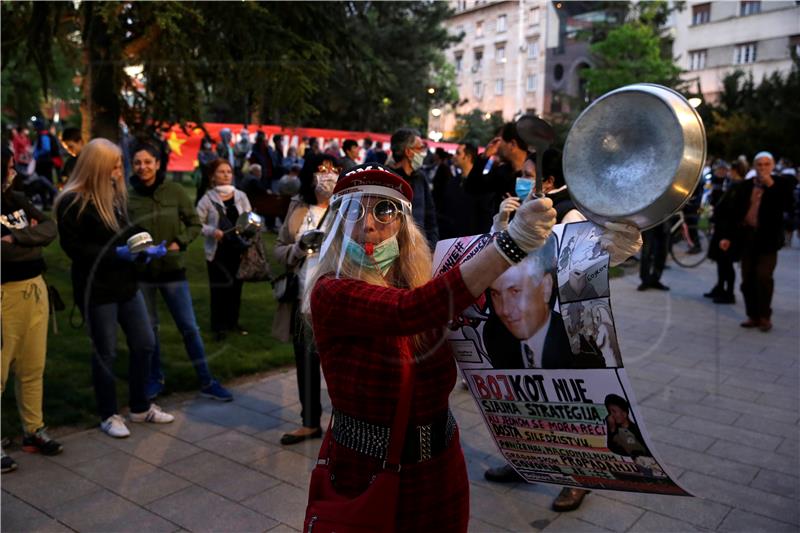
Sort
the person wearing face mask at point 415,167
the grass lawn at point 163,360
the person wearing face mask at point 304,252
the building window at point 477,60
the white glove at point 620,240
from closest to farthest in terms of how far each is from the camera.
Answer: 1. the white glove at point 620,240
2. the person wearing face mask at point 304,252
3. the grass lawn at point 163,360
4. the person wearing face mask at point 415,167
5. the building window at point 477,60

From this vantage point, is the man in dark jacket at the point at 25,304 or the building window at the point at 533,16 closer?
the man in dark jacket at the point at 25,304

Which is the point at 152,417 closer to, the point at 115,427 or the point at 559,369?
the point at 115,427

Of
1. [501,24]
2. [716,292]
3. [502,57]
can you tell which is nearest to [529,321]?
[716,292]

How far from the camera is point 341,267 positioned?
2199 millimetres

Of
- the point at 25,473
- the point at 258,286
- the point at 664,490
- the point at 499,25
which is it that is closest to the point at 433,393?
the point at 664,490

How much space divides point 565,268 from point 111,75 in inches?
405

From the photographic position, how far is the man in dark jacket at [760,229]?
9.23 metres

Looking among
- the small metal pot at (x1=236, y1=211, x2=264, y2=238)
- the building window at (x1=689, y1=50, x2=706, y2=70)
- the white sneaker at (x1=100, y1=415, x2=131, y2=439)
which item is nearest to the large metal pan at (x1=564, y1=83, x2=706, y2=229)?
the white sneaker at (x1=100, y1=415, x2=131, y2=439)

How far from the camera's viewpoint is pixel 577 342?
2.00 m

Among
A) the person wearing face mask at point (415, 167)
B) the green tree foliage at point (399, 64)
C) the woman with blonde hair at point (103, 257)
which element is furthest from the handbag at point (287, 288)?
the green tree foliage at point (399, 64)

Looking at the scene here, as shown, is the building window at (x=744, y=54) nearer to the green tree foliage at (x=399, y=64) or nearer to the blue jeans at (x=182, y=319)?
the green tree foliage at (x=399, y=64)

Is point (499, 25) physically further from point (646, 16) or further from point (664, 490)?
point (664, 490)

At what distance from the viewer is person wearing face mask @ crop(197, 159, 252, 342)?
7477 mm

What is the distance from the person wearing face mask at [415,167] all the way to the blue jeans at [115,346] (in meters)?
2.27
